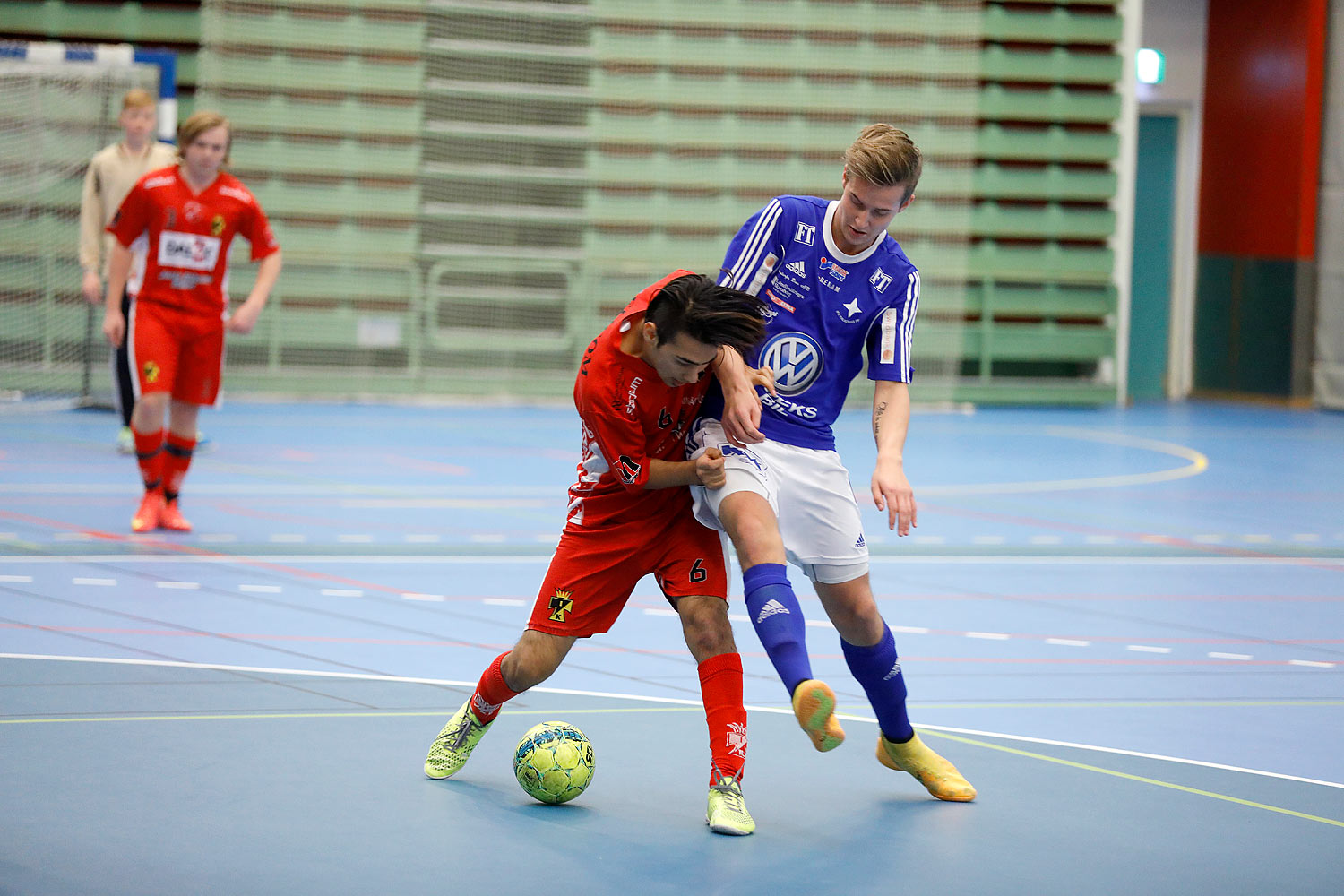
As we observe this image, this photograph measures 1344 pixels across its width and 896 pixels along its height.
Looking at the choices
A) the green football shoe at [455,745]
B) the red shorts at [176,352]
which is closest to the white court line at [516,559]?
the red shorts at [176,352]

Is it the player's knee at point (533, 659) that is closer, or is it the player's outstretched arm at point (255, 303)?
the player's knee at point (533, 659)

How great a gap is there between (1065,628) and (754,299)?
9.35ft

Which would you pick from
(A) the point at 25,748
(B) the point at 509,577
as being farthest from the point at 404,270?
(A) the point at 25,748

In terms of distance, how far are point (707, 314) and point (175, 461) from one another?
14.9 feet

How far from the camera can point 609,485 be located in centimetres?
355

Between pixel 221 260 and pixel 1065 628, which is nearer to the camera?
pixel 1065 628

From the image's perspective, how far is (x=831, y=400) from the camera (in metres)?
3.73

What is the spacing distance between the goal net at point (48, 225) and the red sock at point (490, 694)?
910cm

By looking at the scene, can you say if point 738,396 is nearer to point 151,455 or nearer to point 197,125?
point 197,125

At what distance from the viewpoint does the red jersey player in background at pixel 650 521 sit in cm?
329

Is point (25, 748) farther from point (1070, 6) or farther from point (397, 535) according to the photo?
point (1070, 6)

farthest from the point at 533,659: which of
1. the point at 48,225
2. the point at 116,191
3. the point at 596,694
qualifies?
the point at 48,225

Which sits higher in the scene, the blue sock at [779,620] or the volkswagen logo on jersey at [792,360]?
the volkswagen logo on jersey at [792,360]

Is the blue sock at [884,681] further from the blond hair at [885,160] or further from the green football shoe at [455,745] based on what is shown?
the blond hair at [885,160]
